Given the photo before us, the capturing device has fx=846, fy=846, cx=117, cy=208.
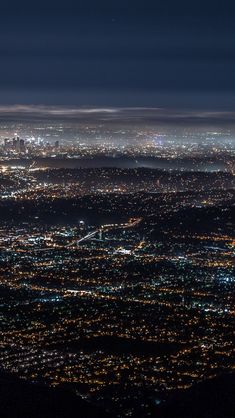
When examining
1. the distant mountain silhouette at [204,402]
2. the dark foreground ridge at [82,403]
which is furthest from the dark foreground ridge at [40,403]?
the distant mountain silhouette at [204,402]

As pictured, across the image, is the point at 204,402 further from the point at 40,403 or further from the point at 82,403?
the point at 40,403

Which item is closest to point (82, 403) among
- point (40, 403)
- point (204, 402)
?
point (40, 403)

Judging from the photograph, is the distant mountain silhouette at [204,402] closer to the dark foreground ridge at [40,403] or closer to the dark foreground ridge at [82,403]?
the dark foreground ridge at [82,403]

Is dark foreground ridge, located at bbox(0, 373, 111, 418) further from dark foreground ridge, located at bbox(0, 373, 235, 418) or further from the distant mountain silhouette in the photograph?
the distant mountain silhouette

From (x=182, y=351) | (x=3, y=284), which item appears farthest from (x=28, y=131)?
(x=182, y=351)

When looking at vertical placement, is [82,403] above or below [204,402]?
below

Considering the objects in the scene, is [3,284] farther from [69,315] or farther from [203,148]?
[203,148]
